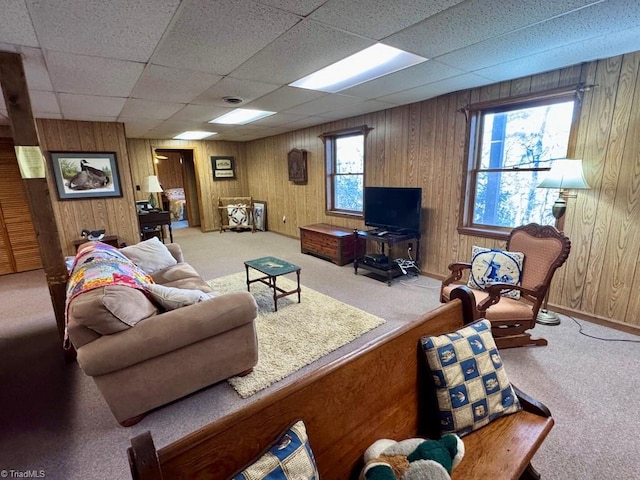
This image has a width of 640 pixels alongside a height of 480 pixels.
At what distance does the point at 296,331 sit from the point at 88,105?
350 centimetres

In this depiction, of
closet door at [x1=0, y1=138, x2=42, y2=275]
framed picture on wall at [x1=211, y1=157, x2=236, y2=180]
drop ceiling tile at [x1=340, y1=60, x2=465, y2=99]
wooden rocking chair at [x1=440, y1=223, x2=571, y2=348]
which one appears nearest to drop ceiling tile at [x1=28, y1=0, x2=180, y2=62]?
drop ceiling tile at [x1=340, y1=60, x2=465, y2=99]

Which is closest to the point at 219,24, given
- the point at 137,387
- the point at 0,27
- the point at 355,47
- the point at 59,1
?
the point at 59,1

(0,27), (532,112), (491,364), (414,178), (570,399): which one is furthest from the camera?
(414,178)

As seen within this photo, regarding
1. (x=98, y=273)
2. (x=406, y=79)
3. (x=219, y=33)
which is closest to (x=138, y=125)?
(x=98, y=273)

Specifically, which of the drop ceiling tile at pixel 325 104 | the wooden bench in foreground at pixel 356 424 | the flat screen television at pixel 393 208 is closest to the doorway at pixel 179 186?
the drop ceiling tile at pixel 325 104

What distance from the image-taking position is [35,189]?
2217 millimetres

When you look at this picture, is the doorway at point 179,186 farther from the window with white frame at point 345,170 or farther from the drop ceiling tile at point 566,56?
the drop ceiling tile at point 566,56

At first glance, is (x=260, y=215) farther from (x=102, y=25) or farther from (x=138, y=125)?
(x=102, y=25)

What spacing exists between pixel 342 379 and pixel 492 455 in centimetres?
67

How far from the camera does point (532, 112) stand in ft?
10.1

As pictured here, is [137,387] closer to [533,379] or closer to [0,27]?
[0,27]

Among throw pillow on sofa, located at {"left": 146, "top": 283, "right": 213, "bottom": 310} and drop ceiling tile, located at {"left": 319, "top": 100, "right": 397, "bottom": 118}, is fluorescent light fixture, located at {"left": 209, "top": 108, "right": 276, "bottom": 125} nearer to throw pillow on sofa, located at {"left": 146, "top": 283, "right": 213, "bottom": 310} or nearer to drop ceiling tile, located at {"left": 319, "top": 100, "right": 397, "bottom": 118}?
drop ceiling tile, located at {"left": 319, "top": 100, "right": 397, "bottom": 118}

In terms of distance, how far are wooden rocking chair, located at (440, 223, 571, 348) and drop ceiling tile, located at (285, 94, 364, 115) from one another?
2395 mm

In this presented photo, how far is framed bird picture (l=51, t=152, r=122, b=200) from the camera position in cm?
435
